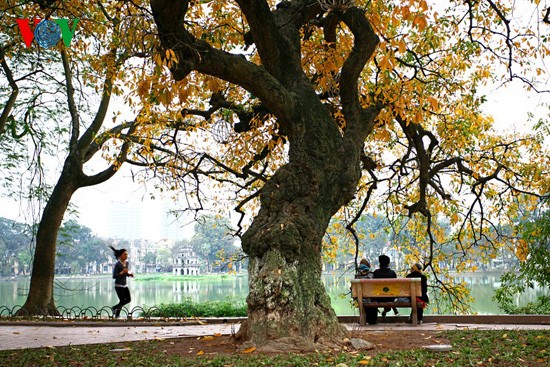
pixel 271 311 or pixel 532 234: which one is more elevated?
pixel 532 234

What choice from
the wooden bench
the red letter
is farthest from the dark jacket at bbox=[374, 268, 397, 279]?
the red letter

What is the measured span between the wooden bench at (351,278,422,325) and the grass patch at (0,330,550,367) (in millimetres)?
2388

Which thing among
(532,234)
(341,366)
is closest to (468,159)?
(532,234)

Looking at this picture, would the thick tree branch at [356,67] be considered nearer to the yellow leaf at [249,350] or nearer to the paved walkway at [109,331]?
the paved walkway at [109,331]

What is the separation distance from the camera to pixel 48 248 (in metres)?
14.0

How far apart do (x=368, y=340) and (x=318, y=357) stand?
1618 millimetres

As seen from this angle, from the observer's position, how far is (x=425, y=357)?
18.1 ft

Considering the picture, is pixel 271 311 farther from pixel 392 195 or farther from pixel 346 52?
pixel 392 195

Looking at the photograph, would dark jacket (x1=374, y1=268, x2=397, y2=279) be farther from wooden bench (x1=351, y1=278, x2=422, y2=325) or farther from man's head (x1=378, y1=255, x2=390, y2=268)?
wooden bench (x1=351, y1=278, x2=422, y2=325)

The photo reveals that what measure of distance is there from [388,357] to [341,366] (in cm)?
80

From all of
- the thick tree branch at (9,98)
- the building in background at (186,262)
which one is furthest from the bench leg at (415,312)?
the building in background at (186,262)

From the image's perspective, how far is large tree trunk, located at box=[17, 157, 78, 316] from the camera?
1370cm

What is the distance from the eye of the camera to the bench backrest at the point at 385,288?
9.32 metres

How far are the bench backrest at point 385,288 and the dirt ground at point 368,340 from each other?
1394mm
